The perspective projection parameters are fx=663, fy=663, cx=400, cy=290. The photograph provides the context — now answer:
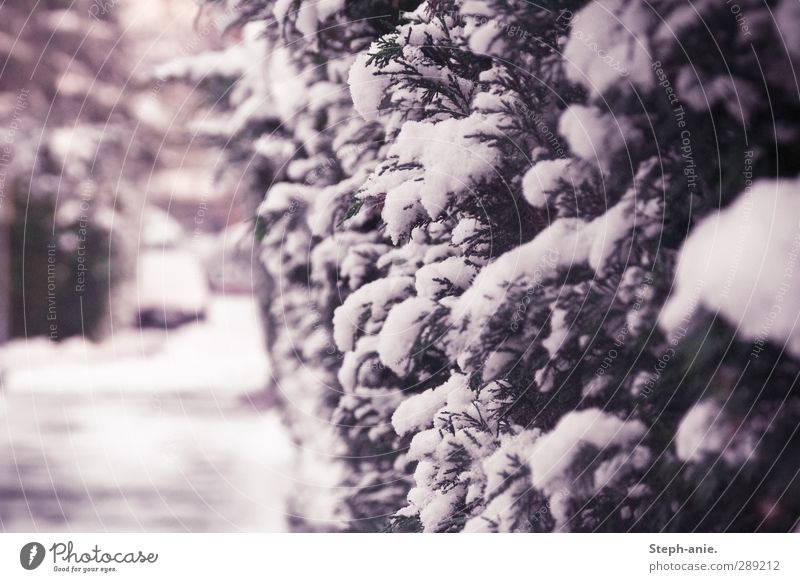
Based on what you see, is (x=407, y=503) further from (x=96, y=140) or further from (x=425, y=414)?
(x=96, y=140)

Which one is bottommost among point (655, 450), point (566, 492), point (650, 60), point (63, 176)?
point (566, 492)

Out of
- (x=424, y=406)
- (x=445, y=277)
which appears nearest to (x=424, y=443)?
(x=424, y=406)

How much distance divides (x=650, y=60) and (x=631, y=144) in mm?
213

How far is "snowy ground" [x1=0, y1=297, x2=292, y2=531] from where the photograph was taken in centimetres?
191

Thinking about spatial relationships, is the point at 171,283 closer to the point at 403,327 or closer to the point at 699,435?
the point at 403,327

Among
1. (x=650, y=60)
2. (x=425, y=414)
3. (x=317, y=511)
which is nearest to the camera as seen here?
(x=650, y=60)

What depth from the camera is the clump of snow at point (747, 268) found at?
1748 mm

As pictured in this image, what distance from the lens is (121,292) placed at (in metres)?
1.91

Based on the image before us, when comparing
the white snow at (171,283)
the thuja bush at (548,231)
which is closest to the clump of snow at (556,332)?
the thuja bush at (548,231)

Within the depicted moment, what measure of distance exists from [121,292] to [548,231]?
1213 mm

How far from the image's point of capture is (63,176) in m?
1.90

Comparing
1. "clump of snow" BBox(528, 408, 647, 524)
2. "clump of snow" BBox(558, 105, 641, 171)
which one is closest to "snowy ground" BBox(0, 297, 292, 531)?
"clump of snow" BBox(528, 408, 647, 524)

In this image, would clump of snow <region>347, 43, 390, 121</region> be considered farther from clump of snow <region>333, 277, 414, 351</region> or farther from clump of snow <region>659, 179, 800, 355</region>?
clump of snow <region>659, 179, 800, 355</region>
